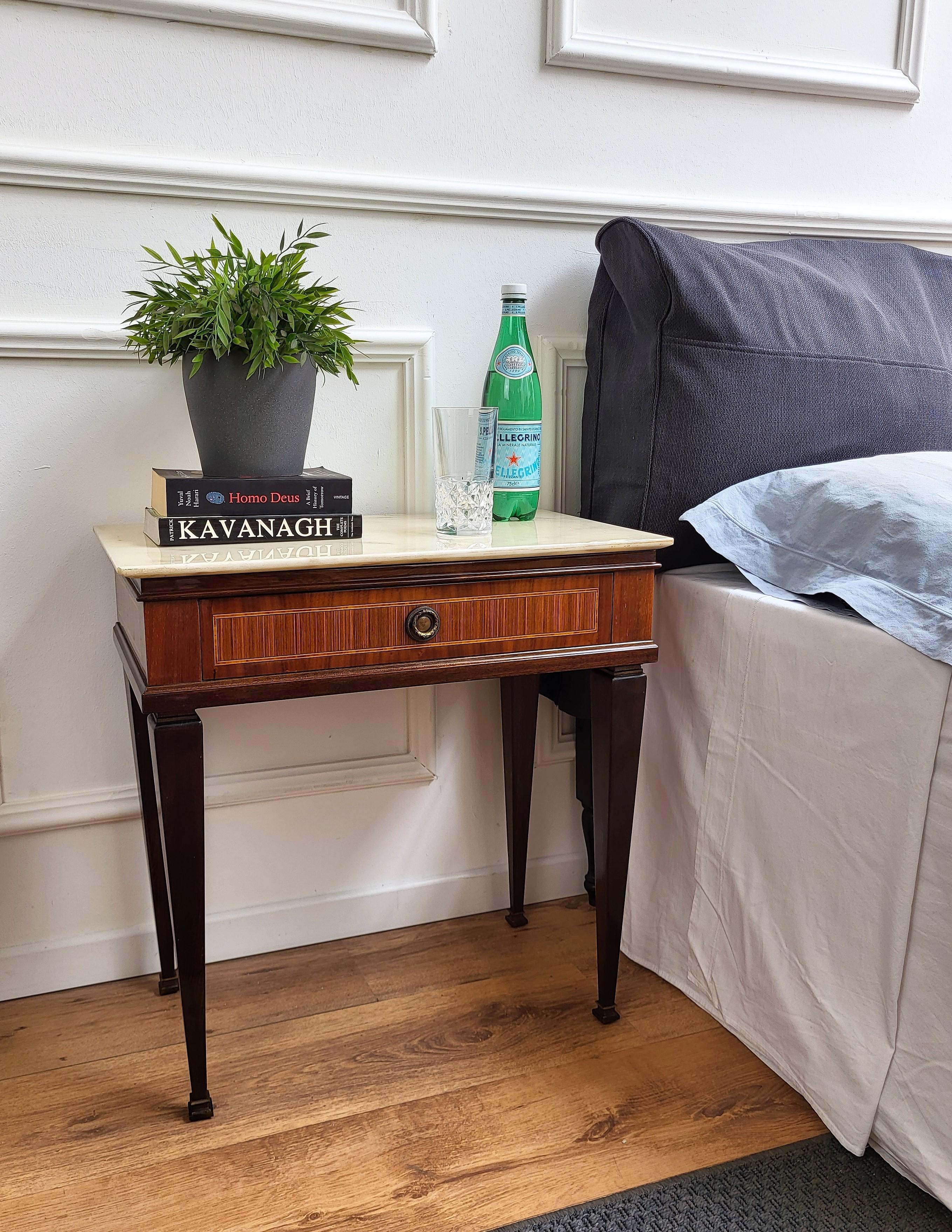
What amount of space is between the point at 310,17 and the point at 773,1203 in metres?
1.42

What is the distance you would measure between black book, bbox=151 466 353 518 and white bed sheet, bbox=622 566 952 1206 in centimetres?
46

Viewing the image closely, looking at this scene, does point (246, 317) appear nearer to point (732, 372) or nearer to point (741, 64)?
point (732, 372)

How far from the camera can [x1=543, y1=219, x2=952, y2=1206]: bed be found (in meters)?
0.89

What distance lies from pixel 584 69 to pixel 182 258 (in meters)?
0.63

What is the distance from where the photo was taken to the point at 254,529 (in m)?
1.02

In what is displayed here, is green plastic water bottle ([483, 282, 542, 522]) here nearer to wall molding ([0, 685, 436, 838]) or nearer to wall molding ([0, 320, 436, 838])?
wall molding ([0, 320, 436, 838])

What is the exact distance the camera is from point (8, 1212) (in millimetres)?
909

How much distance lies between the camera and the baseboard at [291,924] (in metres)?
1.26

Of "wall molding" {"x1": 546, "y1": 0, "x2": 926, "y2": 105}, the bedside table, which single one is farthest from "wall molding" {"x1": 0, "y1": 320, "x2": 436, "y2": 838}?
"wall molding" {"x1": 546, "y1": 0, "x2": 926, "y2": 105}

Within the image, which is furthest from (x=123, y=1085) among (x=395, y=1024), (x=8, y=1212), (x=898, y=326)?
(x=898, y=326)

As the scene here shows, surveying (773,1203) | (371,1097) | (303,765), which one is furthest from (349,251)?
(773,1203)

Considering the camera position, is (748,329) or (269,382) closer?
(269,382)

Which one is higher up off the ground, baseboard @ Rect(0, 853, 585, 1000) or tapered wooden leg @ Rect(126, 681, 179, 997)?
tapered wooden leg @ Rect(126, 681, 179, 997)

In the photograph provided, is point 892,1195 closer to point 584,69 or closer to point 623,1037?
point 623,1037
